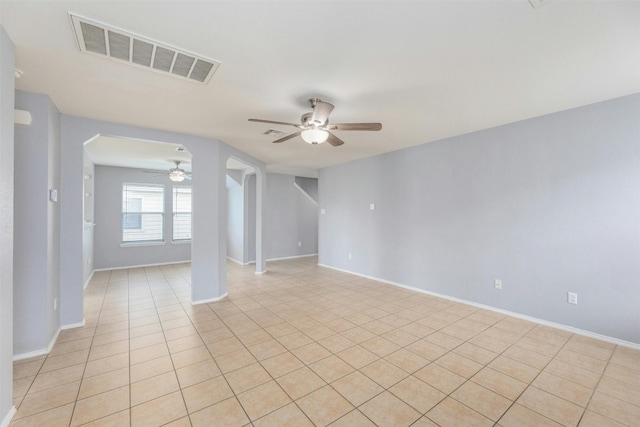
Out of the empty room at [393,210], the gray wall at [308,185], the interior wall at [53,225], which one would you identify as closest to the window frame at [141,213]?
the empty room at [393,210]

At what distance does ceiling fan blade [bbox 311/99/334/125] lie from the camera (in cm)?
245

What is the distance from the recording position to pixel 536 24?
168cm

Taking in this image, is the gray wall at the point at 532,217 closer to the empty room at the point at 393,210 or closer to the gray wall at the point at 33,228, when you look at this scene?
the empty room at the point at 393,210

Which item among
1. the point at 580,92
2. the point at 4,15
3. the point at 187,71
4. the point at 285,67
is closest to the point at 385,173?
the point at 580,92

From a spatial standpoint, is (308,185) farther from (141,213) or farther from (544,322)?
(544,322)

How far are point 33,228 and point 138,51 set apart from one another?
6.89 ft

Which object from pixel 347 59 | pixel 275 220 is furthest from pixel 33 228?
pixel 275 220

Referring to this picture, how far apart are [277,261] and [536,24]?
23.0 ft

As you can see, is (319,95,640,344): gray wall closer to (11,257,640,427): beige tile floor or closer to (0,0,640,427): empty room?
(0,0,640,427): empty room

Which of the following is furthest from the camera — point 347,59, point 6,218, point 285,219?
point 285,219

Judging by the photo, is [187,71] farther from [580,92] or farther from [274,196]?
[274,196]

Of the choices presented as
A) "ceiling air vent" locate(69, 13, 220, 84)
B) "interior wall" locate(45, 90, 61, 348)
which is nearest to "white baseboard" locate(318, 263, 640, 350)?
"ceiling air vent" locate(69, 13, 220, 84)

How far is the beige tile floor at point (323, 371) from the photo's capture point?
183 centimetres

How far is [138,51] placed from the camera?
190 cm
